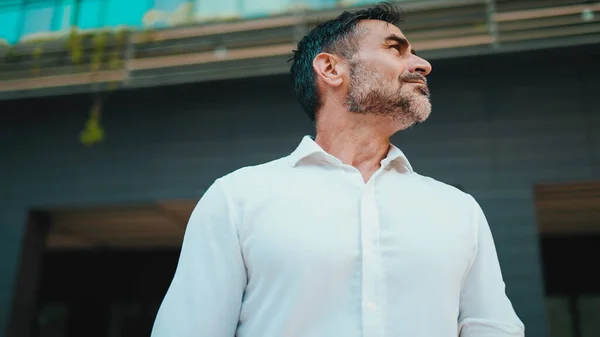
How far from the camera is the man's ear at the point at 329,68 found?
67.4 inches

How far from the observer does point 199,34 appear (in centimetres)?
605

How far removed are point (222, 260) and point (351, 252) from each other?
1.00 feet

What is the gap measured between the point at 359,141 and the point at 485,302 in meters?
0.56

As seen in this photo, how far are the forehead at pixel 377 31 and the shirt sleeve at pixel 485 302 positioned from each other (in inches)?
25.4

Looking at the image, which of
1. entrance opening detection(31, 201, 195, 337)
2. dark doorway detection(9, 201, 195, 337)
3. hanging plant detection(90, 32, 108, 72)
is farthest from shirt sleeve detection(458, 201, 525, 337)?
entrance opening detection(31, 201, 195, 337)

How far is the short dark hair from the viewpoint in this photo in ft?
5.80

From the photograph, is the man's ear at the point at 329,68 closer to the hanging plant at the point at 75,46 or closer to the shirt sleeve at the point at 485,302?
the shirt sleeve at the point at 485,302

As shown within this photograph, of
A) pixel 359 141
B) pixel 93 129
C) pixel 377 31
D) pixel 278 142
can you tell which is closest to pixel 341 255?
pixel 359 141

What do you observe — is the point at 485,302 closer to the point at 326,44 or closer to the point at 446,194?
the point at 446,194

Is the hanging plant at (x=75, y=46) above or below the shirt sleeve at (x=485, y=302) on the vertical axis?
above

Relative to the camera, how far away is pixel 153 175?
6.38m

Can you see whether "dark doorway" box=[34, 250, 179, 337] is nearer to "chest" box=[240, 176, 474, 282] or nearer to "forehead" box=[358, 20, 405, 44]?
"forehead" box=[358, 20, 405, 44]

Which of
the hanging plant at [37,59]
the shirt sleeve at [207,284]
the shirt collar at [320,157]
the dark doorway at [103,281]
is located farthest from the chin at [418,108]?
the dark doorway at [103,281]

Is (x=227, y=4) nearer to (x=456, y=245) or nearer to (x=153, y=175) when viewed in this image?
(x=153, y=175)
